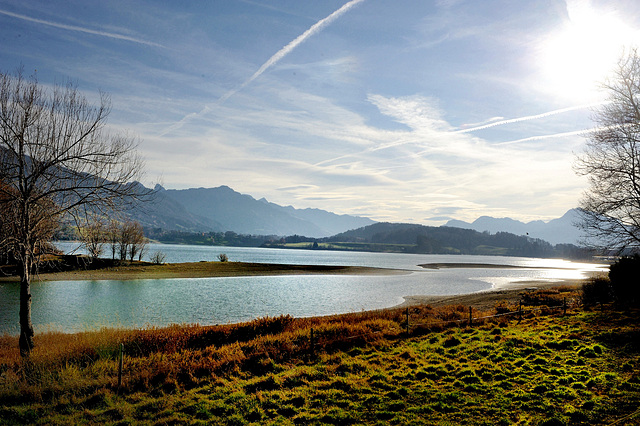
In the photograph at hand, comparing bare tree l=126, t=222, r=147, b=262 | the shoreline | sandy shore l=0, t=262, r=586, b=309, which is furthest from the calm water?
bare tree l=126, t=222, r=147, b=262

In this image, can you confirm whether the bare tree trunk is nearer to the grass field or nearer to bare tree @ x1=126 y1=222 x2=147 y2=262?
the grass field

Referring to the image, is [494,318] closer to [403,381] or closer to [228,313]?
[403,381]

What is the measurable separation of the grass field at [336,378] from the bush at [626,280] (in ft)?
24.9

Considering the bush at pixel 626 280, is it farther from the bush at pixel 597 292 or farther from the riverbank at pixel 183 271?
the riverbank at pixel 183 271

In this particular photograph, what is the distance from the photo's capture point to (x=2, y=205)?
41.5ft

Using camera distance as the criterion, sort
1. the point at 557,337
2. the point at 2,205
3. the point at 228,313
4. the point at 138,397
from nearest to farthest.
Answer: the point at 138,397, the point at 2,205, the point at 557,337, the point at 228,313

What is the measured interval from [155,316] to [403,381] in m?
25.7

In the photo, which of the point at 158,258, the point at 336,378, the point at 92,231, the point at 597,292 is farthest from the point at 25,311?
the point at 158,258

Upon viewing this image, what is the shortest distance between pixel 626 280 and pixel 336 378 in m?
25.5

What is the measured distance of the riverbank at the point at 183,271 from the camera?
58559mm

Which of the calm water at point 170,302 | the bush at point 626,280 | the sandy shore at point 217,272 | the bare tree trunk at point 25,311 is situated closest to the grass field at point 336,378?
the bare tree trunk at point 25,311

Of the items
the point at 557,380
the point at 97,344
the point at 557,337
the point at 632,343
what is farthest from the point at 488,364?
the point at 97,344

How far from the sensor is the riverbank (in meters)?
58.6

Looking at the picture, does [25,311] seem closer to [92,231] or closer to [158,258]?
[92,231]
